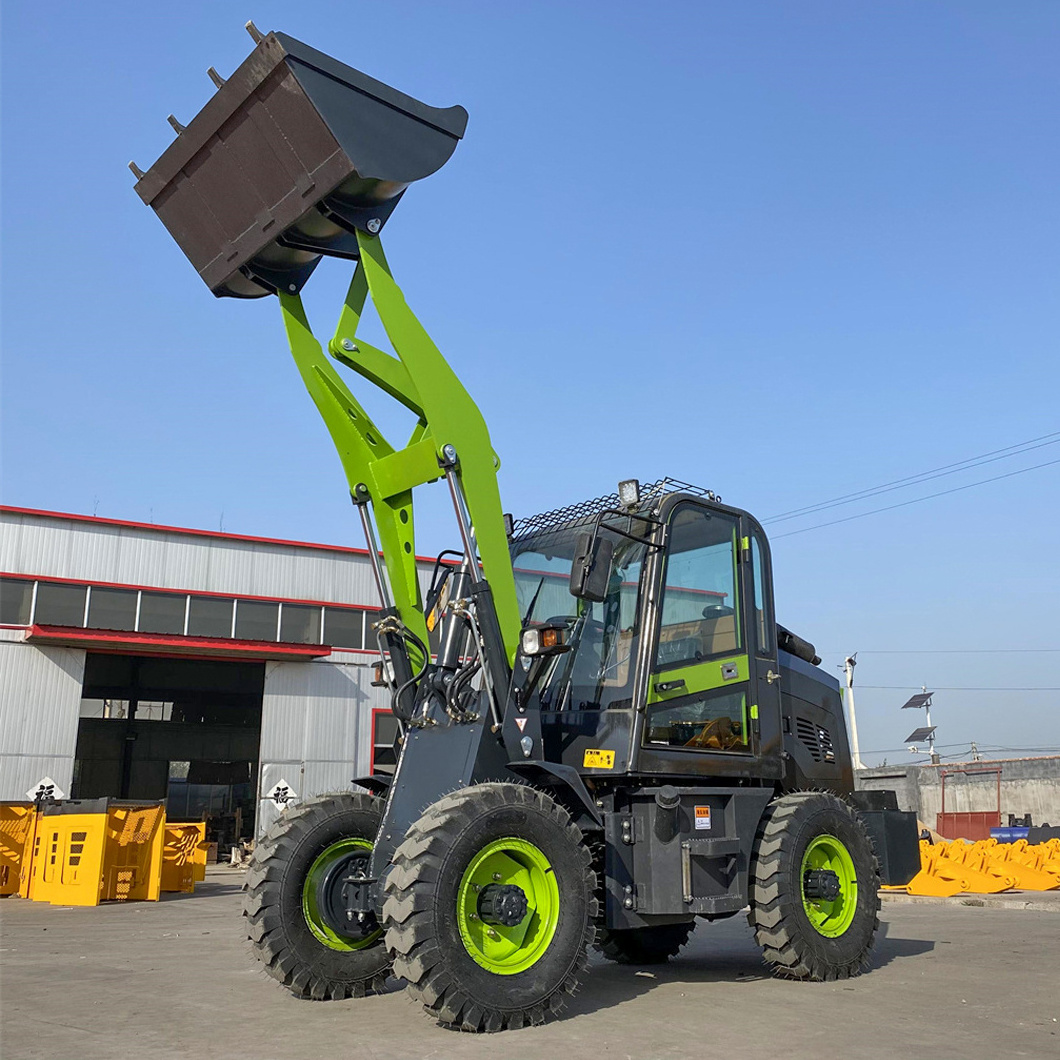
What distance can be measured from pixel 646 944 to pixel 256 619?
67.3 feet

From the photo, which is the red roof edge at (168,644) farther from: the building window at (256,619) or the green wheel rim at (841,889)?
the green wheel rim at (841,889)

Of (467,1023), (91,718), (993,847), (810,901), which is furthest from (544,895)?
(91,718)

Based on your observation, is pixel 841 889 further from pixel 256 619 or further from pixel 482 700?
pixel 256 619

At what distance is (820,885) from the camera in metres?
7.08

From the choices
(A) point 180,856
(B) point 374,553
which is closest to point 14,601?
(A) point 180,856

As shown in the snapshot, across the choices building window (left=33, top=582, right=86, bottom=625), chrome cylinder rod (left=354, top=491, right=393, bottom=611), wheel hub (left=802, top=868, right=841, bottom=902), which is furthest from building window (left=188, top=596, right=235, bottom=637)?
wheel hub (left=802, top=868, right=841, bottom=902)

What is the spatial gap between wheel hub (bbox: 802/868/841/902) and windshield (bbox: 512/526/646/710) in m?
1.88

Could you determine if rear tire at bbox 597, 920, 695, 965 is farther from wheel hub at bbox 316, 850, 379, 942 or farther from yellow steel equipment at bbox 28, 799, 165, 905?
yellow steel equipment at bbox 28, 799, 165, 905

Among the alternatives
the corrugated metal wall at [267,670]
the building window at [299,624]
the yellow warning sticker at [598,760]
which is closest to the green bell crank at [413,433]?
the yellow warning sticker at [598,760]

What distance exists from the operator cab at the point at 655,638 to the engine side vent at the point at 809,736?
0.45m

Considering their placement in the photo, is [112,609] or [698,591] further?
[112,609]

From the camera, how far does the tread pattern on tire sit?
5074 millimetres

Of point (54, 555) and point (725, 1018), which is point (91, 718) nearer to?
point (54, 555)

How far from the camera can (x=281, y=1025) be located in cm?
542
